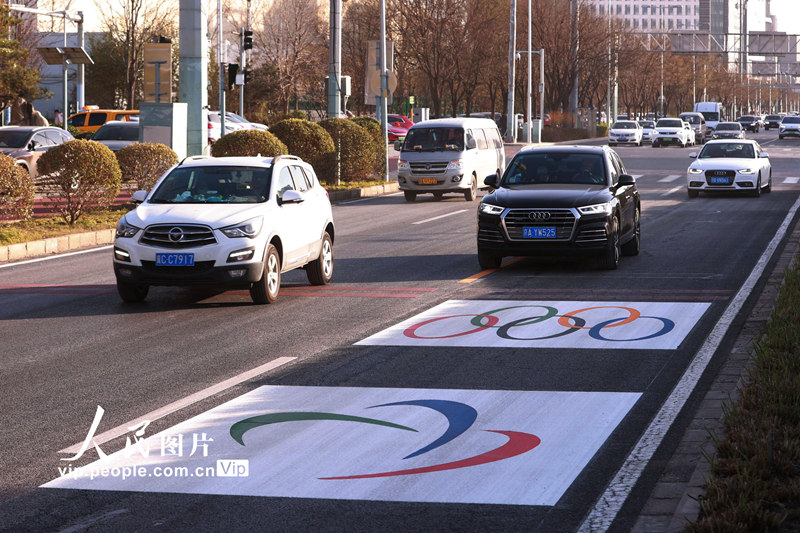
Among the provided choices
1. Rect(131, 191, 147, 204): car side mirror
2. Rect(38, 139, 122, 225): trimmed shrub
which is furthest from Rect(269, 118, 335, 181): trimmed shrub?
Rect(131, 191, 147, 204): car side mirror

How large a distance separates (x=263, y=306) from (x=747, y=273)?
6.09m

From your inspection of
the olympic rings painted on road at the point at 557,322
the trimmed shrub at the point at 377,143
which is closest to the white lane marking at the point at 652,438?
the olympic rings painted on road at the point at 557,322

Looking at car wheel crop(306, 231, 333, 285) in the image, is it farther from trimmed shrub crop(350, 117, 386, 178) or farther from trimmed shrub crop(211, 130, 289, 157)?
trimmed shrub crop(350, 117, 386, 178)

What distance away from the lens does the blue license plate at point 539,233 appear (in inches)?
567

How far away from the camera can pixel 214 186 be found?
1280 cm

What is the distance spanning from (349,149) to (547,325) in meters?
22.9

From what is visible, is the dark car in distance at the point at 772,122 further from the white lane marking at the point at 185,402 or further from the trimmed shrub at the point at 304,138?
the white lane marking at the point at 185,402

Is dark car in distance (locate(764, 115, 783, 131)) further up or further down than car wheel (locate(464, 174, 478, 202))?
further up

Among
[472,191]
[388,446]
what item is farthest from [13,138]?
[388,446]

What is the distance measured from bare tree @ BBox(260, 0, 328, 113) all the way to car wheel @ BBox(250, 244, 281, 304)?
68.9 meters

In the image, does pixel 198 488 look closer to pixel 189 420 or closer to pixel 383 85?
pixel 189 420

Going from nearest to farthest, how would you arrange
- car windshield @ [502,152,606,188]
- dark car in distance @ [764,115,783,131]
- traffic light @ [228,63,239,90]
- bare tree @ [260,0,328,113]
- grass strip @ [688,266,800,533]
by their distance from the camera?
1. grass strip @ [688,266,800,533]
2. car windshield @ [502,152,606,188]
3. traffic light @ [228,63,239,90]
4. bare tree @ [260,0,328,113]
5. dark car in distance @ [764,115,783,131]

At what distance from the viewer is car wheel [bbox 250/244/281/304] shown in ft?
Answer: 39.4

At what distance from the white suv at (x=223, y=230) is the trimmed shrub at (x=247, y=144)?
1335 cm
